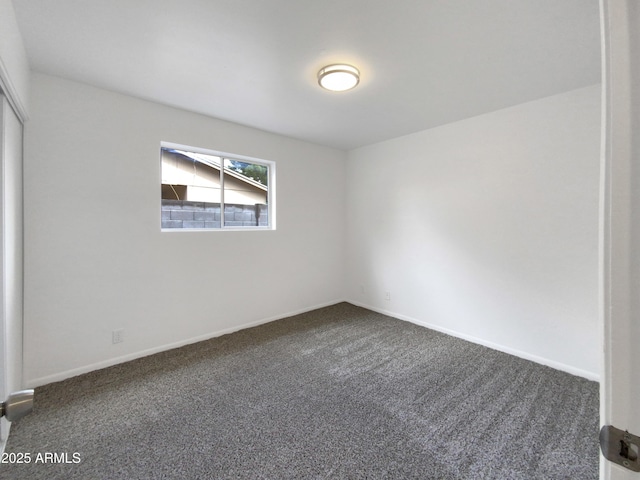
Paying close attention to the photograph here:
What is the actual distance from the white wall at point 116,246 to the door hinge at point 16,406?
74.9 inches

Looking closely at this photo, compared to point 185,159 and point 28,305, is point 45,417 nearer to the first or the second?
point 28,305

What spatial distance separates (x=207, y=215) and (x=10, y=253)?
1.67 meters

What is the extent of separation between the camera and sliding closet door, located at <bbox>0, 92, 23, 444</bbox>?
1.44 metres

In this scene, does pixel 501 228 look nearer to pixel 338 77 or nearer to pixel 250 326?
pixel 338 77

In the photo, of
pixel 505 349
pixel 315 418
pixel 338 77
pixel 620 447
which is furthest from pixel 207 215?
pixel 505 349

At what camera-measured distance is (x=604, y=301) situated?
0.48 m

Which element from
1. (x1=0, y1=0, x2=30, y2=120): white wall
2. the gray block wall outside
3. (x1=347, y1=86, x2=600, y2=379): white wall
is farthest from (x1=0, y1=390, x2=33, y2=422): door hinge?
(x1=347, y1=86, x2=600, y2=379): white wall

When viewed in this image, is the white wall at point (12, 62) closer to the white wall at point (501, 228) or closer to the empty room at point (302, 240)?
the empty room at point (302, 240)

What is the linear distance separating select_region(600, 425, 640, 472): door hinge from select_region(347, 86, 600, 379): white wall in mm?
2532

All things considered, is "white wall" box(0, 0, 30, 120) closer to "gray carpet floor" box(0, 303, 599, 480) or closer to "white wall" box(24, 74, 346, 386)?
"white wall" box(24, 74, 346, 386)

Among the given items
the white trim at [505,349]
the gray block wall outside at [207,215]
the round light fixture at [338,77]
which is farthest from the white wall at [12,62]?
the white trim at [505,349]

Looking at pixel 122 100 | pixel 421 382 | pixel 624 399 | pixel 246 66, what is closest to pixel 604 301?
pixel 624 399

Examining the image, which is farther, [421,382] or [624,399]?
[421,382]

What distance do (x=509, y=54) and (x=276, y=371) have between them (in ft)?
10.1
